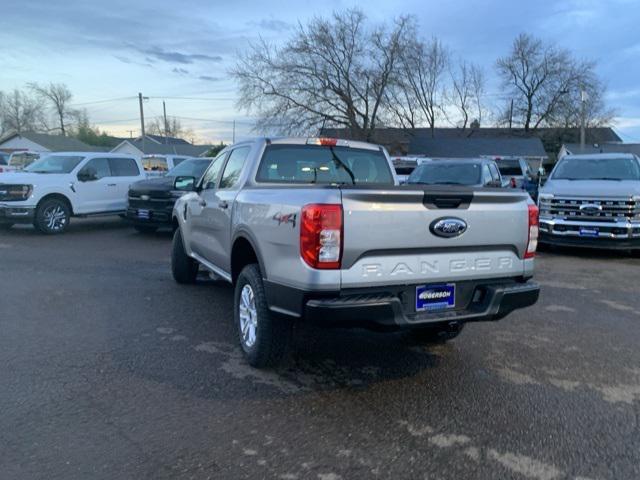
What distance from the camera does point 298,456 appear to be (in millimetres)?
3064

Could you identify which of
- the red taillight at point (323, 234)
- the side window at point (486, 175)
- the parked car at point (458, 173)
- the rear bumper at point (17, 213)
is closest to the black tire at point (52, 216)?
the rear bumper at point (17, 213)

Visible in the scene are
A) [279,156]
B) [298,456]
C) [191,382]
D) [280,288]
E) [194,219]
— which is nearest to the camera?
[298,456]

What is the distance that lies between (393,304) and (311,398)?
92cm

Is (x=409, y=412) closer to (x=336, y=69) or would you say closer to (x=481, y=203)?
(x=481, y=203)

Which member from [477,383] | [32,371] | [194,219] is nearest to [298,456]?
[477,383]

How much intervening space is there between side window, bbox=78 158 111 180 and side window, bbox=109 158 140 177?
147 mm

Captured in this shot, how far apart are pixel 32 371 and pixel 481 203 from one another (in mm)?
3649

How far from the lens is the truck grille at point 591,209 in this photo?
941 centimetres

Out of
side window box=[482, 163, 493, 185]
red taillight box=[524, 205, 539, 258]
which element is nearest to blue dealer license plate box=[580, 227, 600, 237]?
side window box=[482, 163, 493, 185]

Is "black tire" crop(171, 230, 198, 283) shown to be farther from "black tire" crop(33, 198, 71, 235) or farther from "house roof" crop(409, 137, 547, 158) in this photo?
"house roof" crop(409, 137, 547, 158)

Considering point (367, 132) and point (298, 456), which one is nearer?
point (298, 456)

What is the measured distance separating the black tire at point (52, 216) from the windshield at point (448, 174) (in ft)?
26.3

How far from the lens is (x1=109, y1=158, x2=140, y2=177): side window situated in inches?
529

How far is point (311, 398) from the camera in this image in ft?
12.5
